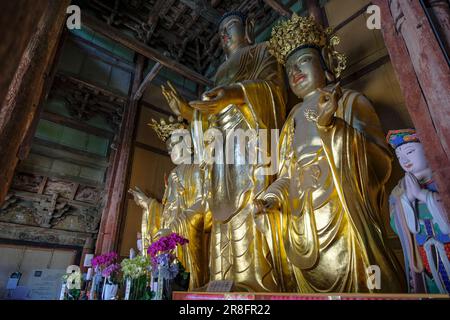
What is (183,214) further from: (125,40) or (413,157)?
(125,40)

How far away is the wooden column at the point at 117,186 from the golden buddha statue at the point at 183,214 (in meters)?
0.27

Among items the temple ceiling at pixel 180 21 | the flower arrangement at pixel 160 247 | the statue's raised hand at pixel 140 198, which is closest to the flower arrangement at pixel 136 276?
the flower arrangement at pixel 160 247

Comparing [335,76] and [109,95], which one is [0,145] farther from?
[109,95]

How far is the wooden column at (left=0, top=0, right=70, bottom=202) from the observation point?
0.42 m

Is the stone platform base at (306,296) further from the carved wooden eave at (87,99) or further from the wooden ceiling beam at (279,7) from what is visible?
the carved wooden eave at (87,99)

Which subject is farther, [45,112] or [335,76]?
[45,112]

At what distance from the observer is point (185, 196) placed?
3.43 metres

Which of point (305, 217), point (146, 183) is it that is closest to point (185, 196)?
point (146, 183)

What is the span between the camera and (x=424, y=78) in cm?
126

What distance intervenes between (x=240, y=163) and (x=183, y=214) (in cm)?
89

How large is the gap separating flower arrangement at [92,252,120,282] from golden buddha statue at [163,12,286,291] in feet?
2.79

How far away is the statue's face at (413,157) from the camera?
1.42 m
